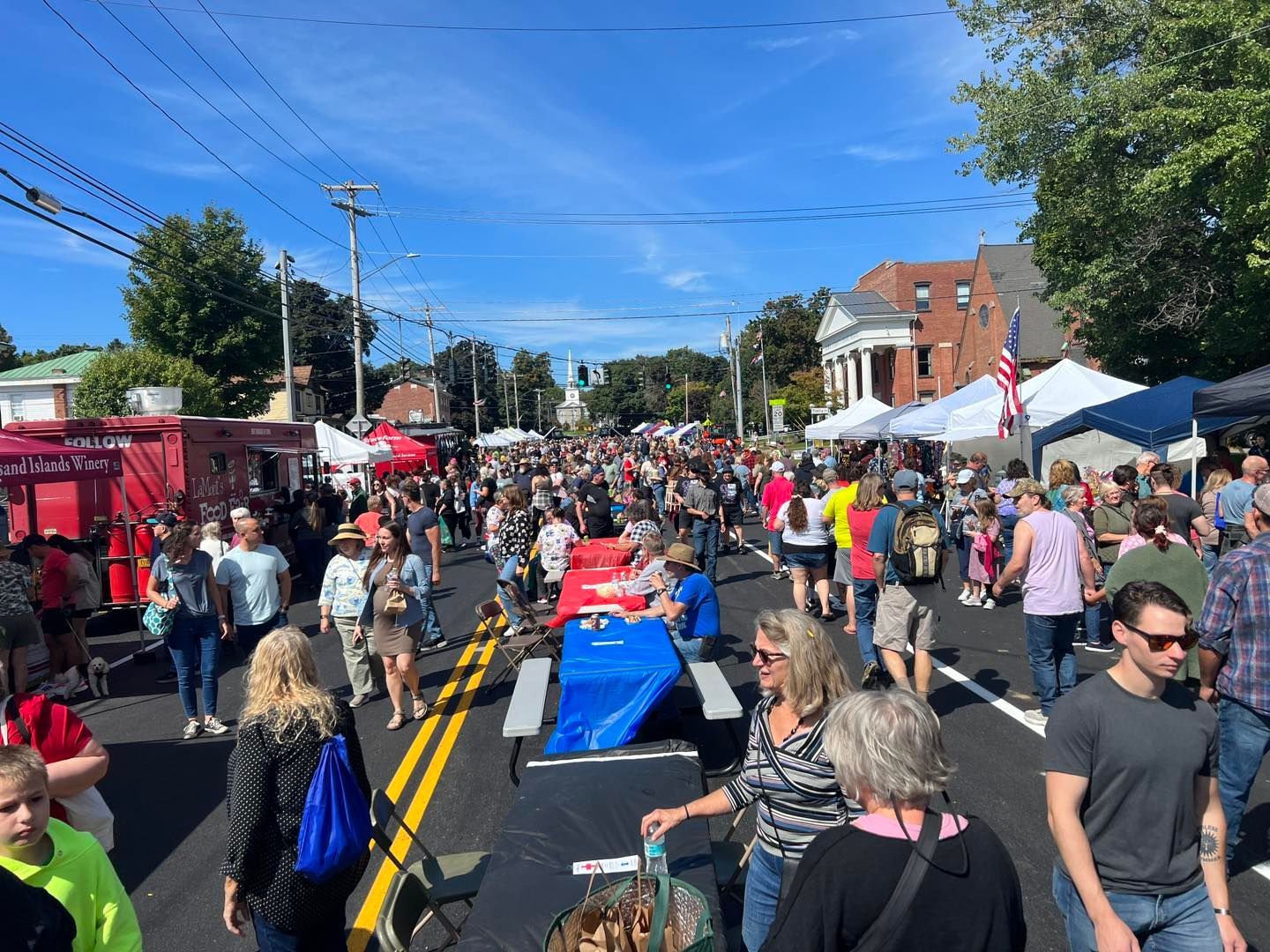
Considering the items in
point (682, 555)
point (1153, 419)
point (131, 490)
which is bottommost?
point (682, 555)

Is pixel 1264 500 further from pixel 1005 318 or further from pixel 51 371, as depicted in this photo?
pixel 51 371

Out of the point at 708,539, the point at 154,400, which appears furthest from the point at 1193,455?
the point at 154,400

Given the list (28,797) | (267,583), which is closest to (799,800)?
(28,797)

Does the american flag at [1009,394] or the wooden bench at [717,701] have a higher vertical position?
the american flag at [1009,394]

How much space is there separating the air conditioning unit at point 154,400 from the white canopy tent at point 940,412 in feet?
50.2

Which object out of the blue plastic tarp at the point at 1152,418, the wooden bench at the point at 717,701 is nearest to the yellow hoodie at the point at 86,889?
the wooden bench at the point at 717,701

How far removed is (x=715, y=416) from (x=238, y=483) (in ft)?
238

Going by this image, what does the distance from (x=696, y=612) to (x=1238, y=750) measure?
11.9 feet

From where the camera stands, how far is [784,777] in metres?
3.02

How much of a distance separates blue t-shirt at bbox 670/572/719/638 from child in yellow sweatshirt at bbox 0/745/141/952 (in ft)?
15.0

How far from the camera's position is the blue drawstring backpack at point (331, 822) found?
3121 millimetres

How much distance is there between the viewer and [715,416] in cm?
8594

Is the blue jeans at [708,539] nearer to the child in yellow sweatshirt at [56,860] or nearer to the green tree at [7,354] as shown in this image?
the child in yellow sweatshirt at [56,860]

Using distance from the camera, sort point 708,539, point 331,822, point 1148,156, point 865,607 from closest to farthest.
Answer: point 331,822
point 865,607
point 708,539
point 1148,156
